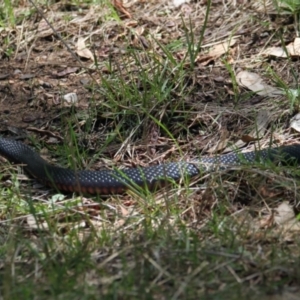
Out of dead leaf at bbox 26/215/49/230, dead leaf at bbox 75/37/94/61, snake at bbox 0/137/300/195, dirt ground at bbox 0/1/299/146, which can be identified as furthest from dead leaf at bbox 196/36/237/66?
dead leaf at bbox 26/215/49/230

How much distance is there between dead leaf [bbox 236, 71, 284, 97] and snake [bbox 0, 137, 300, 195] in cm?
93

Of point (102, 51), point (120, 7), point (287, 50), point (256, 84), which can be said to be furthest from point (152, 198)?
point (120, 7)

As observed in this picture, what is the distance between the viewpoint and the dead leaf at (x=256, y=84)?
22.3 ft

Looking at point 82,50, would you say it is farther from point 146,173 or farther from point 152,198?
point 152,198

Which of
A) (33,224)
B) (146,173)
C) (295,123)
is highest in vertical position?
(33,224)

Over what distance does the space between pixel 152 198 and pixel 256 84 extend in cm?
204

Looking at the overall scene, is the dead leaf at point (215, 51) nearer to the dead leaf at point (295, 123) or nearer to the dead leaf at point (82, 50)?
the dead leaf at point (82, 50)

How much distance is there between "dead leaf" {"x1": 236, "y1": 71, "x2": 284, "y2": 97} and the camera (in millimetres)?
6789

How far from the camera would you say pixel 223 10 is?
324 inches

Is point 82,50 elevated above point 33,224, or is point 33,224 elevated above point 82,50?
point 33,224

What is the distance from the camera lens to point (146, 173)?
18.8 feet

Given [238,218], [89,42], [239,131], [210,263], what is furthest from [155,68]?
[210,263]

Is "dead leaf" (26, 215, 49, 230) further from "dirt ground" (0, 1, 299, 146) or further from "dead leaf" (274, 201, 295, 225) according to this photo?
"dirt ground" (0, 1, 299, 146)

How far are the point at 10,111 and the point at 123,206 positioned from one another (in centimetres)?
227
